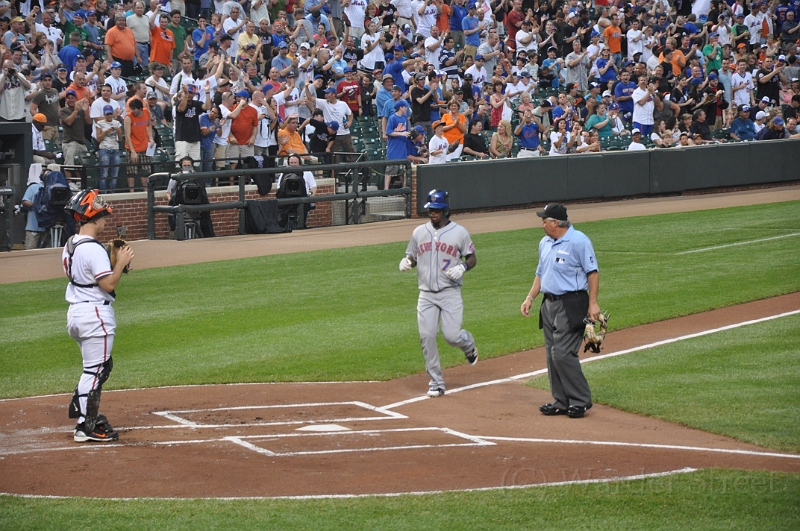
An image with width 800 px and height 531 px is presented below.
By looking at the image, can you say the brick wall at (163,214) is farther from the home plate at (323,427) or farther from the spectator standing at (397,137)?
the home plate at (323,427)

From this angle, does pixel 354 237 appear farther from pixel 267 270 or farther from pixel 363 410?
pixel 363 410

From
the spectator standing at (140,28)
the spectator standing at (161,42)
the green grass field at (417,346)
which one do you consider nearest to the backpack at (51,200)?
the green grass field at (417,346)

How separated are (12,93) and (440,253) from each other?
13.0m

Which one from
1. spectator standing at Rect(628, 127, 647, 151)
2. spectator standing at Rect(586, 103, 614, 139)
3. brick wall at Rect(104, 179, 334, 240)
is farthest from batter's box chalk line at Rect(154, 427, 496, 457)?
spectator standing at Rect(628, 127, 647, 151)

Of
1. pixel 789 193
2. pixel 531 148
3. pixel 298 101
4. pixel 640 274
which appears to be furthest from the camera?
pixel 789 193

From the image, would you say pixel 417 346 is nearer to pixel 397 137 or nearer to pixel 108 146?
pixel 108 146

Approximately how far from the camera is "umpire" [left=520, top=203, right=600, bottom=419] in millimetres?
9250

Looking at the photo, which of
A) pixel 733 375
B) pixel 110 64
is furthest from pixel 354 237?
pixel 733 375

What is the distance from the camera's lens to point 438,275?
10.1m

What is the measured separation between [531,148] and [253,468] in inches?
773

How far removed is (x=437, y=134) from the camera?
2436 centimetres

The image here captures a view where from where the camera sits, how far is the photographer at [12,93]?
19.9m

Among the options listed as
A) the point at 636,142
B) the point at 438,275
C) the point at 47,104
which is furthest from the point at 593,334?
the point at 636,142

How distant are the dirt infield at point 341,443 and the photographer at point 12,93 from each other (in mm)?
11299
